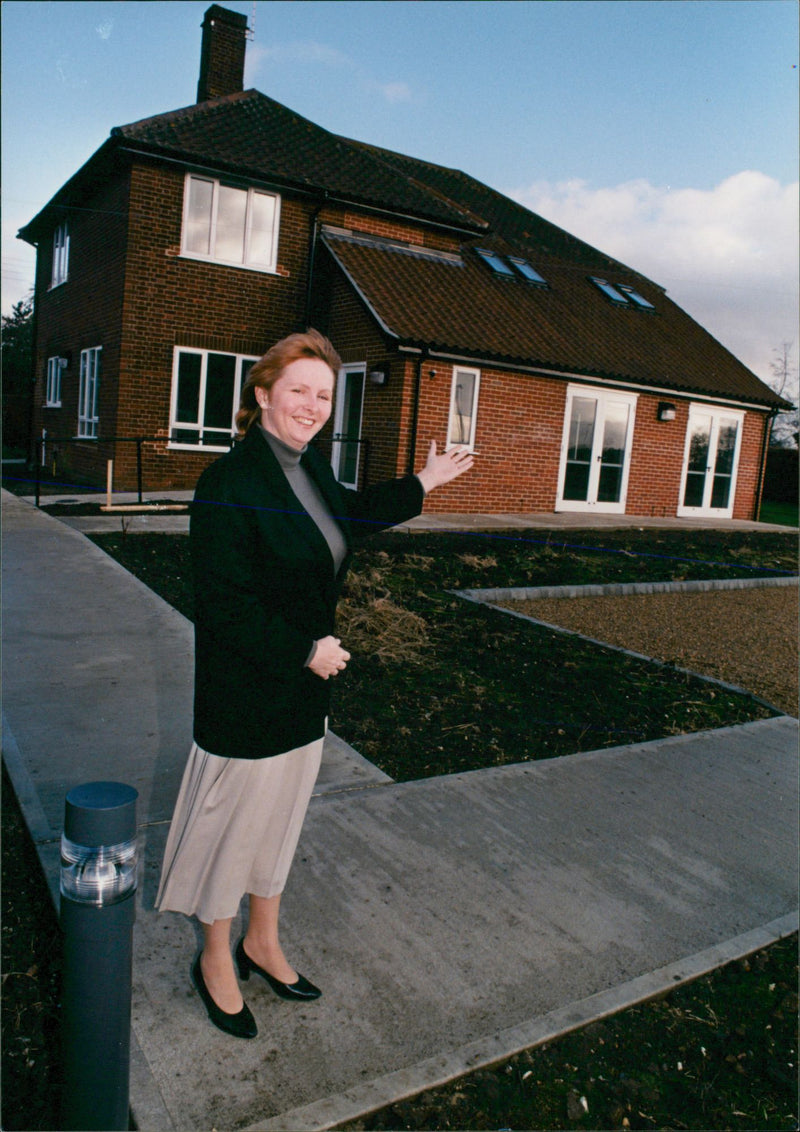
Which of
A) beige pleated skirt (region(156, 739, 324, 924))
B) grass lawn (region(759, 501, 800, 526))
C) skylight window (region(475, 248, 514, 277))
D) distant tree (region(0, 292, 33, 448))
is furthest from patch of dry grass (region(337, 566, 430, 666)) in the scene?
grass lawn (region(759, 501, 800, 526))

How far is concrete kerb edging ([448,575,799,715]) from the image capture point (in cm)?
641

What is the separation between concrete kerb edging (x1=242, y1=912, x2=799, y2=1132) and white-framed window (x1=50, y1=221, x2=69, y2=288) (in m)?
19.4

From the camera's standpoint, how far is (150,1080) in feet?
7.37

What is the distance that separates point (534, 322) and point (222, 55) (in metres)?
8.34

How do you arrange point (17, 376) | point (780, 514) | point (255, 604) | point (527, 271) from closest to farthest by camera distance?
point (255, 604) → point (527, 271) → point (780, 514) → point (17, 376)

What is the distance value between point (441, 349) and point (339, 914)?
39.4 feet

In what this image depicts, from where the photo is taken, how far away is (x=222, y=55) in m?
17.5

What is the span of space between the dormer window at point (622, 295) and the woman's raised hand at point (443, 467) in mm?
18213

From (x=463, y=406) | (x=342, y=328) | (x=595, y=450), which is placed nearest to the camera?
(x=463, y=406)

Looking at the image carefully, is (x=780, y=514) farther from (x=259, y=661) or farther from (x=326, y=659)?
(x=259, y=661)

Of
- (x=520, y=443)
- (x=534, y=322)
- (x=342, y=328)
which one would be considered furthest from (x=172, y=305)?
(x=534, y=322)

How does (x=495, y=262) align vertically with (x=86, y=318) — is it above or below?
above

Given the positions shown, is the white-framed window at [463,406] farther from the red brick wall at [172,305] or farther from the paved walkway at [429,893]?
the paved walkway at [429,893]

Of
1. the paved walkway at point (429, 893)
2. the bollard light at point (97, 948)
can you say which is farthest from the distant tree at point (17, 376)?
the bollard light at point (97, 948)
